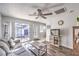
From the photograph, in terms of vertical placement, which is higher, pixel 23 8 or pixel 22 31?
pixel 23 8

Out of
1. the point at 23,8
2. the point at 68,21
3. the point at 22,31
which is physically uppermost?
the point at 23,8

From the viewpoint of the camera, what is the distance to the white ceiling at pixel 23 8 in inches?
95.8

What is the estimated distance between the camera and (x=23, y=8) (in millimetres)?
2443

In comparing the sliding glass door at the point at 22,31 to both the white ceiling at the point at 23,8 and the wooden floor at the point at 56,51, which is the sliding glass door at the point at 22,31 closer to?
the white ceiling at the point at 23,8


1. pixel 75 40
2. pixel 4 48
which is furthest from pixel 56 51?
pixel 4 48

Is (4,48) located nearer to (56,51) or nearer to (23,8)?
(23,8)

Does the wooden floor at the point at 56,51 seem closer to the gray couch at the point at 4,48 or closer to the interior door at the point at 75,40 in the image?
the interior door at the point at 75,40

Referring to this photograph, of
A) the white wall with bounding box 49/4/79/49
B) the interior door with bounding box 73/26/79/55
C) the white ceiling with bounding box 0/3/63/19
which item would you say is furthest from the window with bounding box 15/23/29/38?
the interior door with bounding box 73/26/79/55

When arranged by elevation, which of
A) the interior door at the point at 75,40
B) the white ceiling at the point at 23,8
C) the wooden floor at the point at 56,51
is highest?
the white ceiling at the point at 23,8

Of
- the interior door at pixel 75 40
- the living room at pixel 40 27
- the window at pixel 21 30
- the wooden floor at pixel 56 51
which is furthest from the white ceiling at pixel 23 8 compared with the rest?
the wooden floor at pixel 56 51

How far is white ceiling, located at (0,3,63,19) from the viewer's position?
2434 millimetres

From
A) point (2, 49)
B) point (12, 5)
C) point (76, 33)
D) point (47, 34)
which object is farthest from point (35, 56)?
point (12, 5)

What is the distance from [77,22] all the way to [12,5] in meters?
1.33

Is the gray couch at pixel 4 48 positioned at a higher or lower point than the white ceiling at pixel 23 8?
lower
